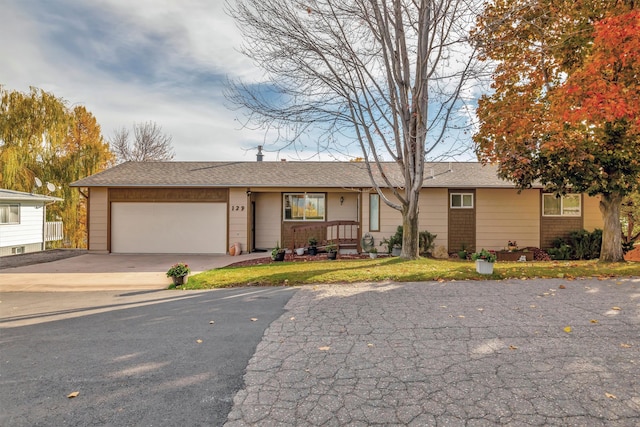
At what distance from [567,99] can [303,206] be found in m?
9.35

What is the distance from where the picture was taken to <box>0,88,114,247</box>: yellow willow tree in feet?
60.6

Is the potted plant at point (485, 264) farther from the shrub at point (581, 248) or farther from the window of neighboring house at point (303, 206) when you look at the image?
the window of neighboring house at point (303, 206)

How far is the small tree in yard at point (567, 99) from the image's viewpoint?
8078 mm

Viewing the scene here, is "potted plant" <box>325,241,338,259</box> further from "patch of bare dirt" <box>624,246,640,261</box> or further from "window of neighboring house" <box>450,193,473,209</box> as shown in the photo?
"patch of bare dirt" <box>624,246,640,261</box>

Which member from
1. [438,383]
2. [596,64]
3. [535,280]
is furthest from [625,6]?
[438,383]

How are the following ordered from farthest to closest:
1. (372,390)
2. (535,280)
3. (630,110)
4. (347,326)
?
(630,110) → (535,280) → (347,326) → (372,390)

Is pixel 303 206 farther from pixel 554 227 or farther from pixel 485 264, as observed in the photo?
pixel 554 227

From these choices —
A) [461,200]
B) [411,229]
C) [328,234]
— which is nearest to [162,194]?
[328,234]

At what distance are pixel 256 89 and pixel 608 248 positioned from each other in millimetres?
10512

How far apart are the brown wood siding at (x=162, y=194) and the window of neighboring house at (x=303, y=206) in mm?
2623

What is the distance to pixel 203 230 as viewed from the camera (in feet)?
44.1

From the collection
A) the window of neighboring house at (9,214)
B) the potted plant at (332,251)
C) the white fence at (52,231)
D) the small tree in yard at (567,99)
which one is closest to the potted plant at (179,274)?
the potted plant at (332,251)

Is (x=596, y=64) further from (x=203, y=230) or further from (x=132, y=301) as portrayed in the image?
(x=203, y=230)

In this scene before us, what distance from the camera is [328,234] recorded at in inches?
555
